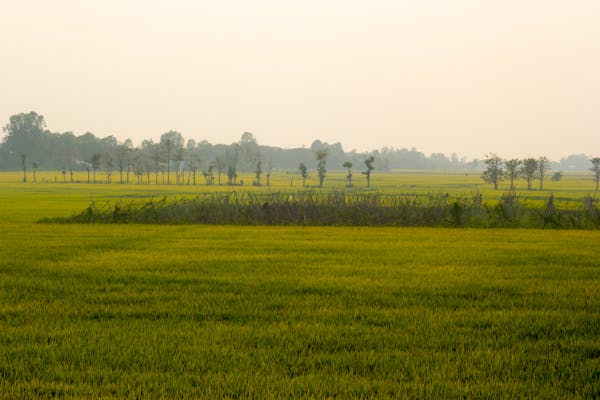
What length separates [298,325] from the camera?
27.0 ft

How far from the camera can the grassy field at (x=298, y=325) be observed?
20.1 feet

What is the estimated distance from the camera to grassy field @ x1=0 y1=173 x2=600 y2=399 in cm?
614

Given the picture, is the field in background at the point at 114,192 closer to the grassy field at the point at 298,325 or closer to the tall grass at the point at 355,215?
the tall grass at the point at 355,215

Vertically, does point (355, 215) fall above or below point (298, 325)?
above

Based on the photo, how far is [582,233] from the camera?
23594 millimetres

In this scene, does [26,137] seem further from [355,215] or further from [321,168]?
[355,215]

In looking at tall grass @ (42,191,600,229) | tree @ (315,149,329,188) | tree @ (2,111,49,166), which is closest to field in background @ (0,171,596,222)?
tree @ (315,149,329,188)

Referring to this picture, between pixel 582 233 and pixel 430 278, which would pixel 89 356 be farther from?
pixel 582 233

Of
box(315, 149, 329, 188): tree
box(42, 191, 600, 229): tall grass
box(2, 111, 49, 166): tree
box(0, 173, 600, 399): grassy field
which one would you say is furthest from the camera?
box(2, 111, 49, 166): tree

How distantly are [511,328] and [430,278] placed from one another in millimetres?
4064

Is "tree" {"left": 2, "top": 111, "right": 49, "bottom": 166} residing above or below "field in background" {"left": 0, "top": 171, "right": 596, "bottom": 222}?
above

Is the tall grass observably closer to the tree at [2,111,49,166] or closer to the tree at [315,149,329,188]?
the tree at [315,149,329,188]

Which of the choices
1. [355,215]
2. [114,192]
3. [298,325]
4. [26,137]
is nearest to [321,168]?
[114,192]

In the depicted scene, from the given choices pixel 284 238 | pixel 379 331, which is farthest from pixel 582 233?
pixel 379 331
